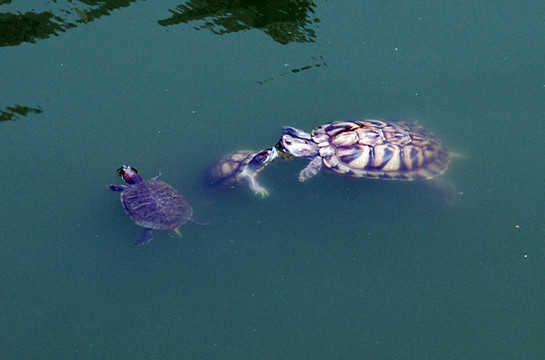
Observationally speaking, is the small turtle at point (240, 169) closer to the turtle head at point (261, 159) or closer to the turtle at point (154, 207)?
the turtle head at point (261, 159)

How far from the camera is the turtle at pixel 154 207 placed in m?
5.43

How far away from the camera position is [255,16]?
7.07m

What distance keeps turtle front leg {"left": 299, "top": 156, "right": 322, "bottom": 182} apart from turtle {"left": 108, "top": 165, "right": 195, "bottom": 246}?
3.93 ft

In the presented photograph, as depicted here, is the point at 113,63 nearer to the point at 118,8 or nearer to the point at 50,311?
the point at 118,8

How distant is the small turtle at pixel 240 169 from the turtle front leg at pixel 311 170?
36cm

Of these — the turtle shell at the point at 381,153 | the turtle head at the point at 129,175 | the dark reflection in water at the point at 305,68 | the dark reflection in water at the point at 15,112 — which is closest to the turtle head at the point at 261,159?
the turtle shell at the point at 381,153

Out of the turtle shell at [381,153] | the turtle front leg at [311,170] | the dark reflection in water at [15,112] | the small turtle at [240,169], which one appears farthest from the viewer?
the dark reflection in water at [15,112]

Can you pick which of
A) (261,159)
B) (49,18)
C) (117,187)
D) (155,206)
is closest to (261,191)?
(261,159)

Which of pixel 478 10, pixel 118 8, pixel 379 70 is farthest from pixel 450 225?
pixel 118 8

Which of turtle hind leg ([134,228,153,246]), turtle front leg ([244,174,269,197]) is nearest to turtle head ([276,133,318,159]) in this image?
turtle front leg ([244,174,269,197])

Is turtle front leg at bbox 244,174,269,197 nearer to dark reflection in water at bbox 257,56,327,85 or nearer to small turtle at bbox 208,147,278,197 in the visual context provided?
small turtle at bbox 208,147,278,197

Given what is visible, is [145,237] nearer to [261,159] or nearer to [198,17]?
[261,159]

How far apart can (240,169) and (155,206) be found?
91cm

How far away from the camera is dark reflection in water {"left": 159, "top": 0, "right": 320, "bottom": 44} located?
22.7 ft
